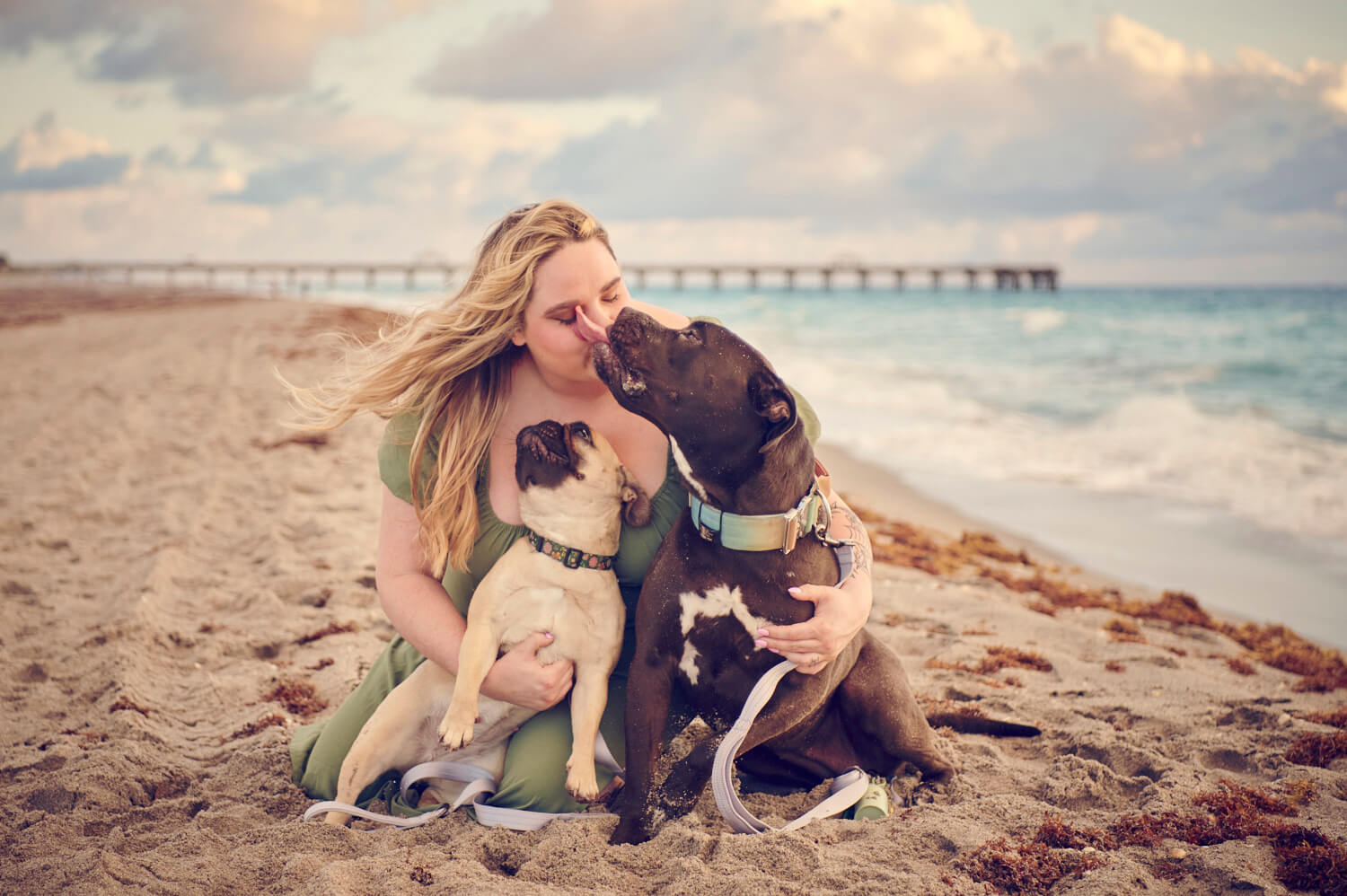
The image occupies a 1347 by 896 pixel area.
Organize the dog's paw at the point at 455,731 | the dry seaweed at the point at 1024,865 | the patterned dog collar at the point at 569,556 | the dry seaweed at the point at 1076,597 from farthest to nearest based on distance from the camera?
the dry seaweed at the point at 1076,597, the patterned dog collar at the point at 569,556, the dog's paw at the point at 455,731, the dry seaweed at the point at 1024,865

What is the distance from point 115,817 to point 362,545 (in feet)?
8.67

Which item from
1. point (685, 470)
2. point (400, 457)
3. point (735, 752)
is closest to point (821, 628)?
point (735, 752)

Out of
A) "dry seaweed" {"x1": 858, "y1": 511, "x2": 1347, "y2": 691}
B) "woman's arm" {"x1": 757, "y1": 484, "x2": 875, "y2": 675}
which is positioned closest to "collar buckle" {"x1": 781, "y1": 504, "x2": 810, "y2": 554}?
"woman's arm" {"x1": 757, "y1": 484, "x2": 875, "y2": 675}

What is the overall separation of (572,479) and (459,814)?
1068 mm

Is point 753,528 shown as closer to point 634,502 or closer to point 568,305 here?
point 634,502

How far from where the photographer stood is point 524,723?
9.33 ft

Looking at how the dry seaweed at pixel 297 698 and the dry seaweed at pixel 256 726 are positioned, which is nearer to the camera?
the dry seaweed at pixel 256 726

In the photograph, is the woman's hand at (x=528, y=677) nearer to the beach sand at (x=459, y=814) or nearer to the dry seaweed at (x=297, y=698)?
the beach sand at (x=459, y=814)

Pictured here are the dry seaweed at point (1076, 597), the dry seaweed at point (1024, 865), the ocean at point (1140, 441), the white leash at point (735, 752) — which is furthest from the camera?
the ocean at point (1140, 441)

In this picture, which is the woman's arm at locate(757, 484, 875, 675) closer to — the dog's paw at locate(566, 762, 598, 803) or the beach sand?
the beach sand

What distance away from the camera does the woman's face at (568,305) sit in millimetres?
2709

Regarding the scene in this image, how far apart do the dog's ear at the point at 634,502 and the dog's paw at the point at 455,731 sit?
761 mm

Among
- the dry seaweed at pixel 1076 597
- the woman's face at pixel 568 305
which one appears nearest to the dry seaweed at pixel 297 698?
the woman's face at pixel 568 305

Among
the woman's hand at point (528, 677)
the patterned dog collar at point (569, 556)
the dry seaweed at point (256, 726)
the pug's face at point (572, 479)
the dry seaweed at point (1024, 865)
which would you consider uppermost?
the pug's face at point (572, 479)
